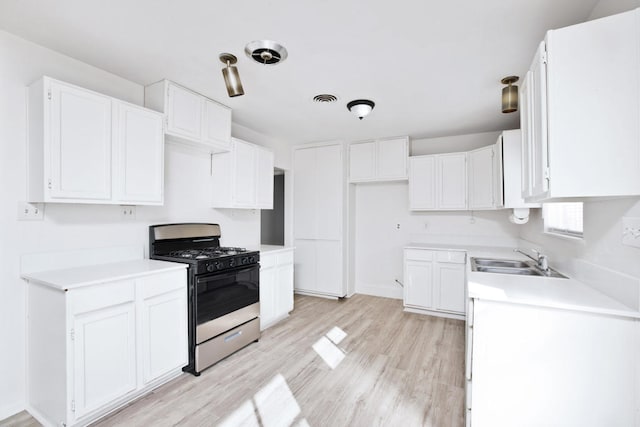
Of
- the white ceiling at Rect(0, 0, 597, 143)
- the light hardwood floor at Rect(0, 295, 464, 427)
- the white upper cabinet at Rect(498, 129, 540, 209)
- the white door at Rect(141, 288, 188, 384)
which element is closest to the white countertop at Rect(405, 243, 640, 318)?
the light hardwood floor at Rect(0, 295, 464, 427)

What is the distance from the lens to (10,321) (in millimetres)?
1932

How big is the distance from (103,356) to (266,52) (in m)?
2.22

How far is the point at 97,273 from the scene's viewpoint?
201 centimetres

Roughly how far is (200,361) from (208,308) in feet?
1.35

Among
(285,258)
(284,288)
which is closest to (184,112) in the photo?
(285,258)

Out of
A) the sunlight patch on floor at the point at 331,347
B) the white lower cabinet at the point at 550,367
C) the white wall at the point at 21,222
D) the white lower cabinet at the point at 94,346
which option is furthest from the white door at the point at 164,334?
the white lower cabinet at the point at 550,367

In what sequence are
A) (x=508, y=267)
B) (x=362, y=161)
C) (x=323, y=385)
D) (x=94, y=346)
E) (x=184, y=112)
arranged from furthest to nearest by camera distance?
1. (x=362, y=161)
2. (x=508, y=267)
3. (x=184, y=112)
4. (x=323, y=385)
5. (x=94, y=346)

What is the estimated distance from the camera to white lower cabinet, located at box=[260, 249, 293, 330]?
3.37 m

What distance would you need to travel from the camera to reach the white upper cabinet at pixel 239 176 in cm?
325

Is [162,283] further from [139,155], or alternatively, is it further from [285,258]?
[285,258]

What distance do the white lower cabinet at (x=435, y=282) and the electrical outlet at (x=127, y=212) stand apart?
10.3 feet

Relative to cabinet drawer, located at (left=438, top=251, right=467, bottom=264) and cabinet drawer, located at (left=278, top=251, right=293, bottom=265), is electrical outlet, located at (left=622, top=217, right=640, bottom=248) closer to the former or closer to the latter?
cabinet drawer, located at (left=438, top=251, right=467, bottom=264)

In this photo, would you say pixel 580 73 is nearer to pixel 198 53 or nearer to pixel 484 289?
pixel 484 289

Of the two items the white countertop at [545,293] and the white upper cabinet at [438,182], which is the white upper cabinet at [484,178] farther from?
the white countertop at [545,293]
